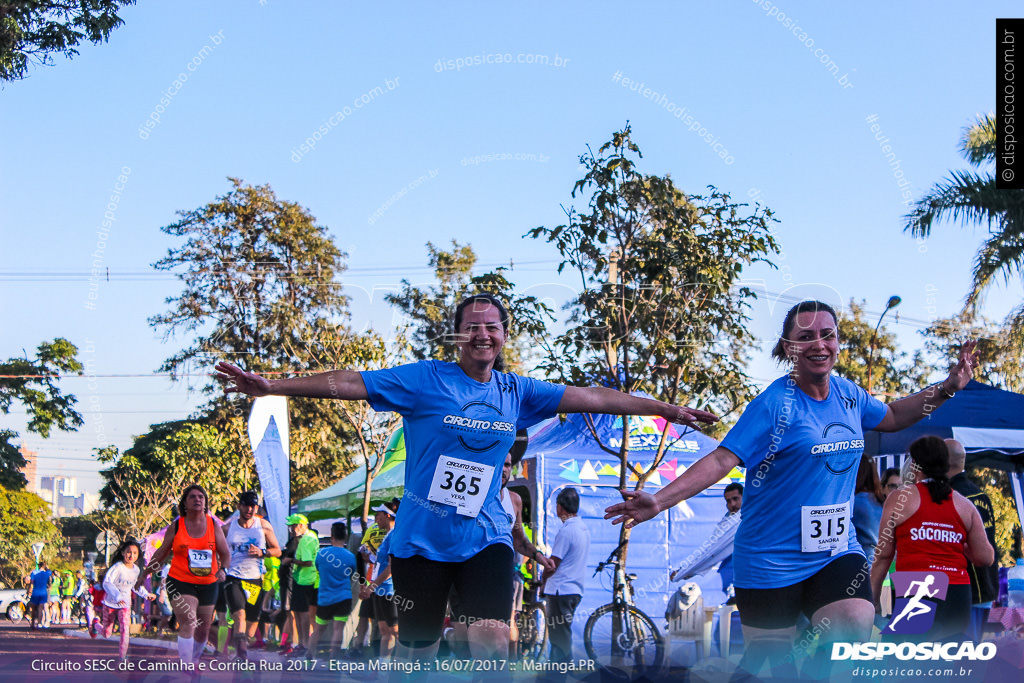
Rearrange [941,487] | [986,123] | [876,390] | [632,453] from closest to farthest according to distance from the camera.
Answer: [941,487] < [632,453] < [986,123] < [876,390]

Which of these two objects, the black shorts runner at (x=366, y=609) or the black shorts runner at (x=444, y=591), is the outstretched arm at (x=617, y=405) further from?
the black shorts runner at (x=366, y=609)

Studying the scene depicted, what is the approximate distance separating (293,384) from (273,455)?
36.6 feet

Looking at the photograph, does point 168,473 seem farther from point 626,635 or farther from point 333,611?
point 626,635

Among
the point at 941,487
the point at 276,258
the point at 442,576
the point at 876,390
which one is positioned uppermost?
the point at 276,258

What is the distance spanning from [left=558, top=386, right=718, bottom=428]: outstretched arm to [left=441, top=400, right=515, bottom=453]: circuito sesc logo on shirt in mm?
376

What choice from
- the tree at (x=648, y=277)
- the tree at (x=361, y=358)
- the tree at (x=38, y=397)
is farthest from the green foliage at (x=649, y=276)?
the tree at (x=38, y=397)

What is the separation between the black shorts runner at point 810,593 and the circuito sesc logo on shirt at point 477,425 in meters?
1.32

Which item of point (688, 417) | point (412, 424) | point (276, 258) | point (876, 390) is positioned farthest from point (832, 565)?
point (876, 390)

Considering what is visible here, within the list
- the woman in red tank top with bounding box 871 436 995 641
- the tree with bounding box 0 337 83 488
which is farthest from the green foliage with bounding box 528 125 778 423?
the tree with bounding box 0 337 83 488

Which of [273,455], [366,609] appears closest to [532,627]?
[366,609]

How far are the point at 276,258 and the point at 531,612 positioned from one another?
2182cm

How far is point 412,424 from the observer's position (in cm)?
467

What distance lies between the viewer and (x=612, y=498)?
1420 centimetres

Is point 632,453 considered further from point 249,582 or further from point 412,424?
point 412,424
